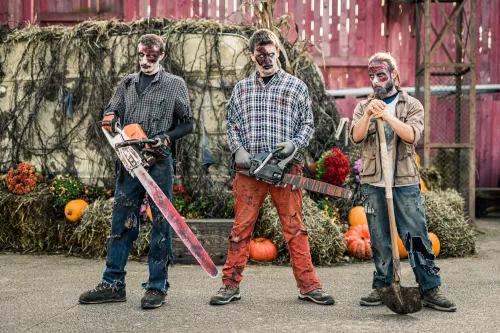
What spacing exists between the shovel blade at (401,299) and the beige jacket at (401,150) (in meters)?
0.74

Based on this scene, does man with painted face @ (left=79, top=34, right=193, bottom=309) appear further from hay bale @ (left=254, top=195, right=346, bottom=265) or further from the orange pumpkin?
the orange pumpkin

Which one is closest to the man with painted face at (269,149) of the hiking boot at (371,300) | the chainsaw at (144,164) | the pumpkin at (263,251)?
the hiking boot at (371,300)

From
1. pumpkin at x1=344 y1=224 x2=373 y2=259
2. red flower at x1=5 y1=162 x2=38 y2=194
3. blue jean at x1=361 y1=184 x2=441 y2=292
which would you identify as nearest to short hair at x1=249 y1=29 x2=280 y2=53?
blue jean at x1=361 y1=184 x2=441 y2=292

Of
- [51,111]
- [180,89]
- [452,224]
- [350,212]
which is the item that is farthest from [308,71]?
[180,89]

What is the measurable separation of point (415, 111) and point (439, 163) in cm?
676

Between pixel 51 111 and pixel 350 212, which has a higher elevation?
pixel 51 111

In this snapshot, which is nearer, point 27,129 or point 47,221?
point 47,221

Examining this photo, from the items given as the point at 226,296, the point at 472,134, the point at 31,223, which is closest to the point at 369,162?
the point at 226,296

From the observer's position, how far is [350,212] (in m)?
8.08

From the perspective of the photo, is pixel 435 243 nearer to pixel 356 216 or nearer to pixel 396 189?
pixel 356 216

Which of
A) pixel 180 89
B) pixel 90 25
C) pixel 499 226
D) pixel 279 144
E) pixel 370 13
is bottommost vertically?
pixel 499 226

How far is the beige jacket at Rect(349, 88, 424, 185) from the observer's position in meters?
4.70

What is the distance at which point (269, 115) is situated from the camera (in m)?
4.99

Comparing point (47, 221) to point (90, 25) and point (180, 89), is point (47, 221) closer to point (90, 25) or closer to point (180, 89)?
point (90, 25)
